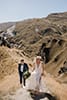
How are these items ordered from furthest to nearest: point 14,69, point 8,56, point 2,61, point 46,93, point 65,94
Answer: point 8,56 → point 2,61 → point 14,69 → point 65,94 → point 46,93

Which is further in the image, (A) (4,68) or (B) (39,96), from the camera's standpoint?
(A) (4,68)

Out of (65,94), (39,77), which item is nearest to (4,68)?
(65,94)

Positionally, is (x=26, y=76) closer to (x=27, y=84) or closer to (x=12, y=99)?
(x=27, y=84)

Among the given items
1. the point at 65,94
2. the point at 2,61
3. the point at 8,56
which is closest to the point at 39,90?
the point at 65,94

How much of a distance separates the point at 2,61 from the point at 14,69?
548 centimetres

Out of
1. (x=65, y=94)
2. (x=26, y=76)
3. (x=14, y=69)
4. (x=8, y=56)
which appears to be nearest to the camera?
(x=26, y=76)

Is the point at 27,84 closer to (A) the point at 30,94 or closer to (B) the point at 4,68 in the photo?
(A) the point at 30,94

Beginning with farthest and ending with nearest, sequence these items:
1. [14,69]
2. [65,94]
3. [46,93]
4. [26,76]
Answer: [14,69]
[65,94]
[26,76]
[46,93]

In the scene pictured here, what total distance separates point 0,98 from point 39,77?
333 centimetres

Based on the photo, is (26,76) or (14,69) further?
(14,69)

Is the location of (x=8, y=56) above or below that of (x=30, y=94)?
below

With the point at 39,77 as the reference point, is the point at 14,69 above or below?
below

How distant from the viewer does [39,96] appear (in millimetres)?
19594

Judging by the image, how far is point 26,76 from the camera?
2289cm
